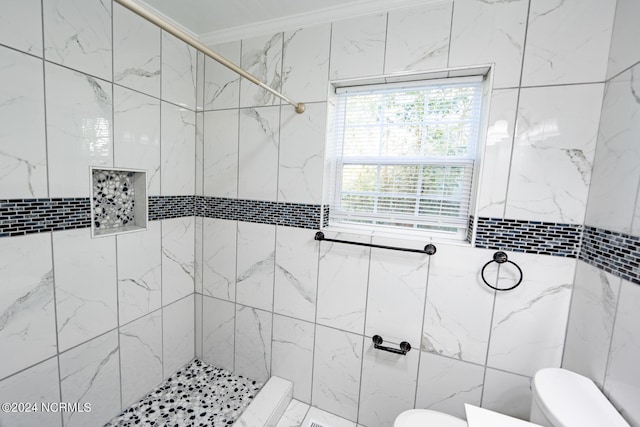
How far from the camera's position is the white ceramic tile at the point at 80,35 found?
3.51ft

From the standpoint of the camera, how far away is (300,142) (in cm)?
152

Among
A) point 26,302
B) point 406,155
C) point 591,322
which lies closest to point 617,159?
point 591,322

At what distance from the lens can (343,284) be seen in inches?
58.3

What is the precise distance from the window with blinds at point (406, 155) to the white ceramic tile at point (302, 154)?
12cm

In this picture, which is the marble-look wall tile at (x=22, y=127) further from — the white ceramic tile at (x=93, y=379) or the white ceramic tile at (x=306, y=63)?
the white ceramic tile at (x=306, y=63)

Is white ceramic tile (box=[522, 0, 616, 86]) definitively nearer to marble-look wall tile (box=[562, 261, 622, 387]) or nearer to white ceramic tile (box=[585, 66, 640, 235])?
white ceramic tile (box=[585, 66, 640, 235])

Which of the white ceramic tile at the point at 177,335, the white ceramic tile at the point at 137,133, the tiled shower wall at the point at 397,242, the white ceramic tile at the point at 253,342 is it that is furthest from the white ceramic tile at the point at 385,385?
the white ceramic tile at the point at 137,133

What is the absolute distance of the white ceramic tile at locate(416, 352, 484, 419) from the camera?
1279mm

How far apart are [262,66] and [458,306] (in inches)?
68.4

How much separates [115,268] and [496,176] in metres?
1.98

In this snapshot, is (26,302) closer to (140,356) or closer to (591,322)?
(140,356)

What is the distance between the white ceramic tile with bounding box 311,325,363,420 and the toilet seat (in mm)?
378

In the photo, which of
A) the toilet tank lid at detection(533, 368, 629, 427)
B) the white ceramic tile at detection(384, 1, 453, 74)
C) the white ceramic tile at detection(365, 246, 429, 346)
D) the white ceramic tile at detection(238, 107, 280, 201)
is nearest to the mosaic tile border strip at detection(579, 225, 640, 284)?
the toilet tank lid at detection(533, 368, 629, 427)

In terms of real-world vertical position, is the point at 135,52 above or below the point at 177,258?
above
